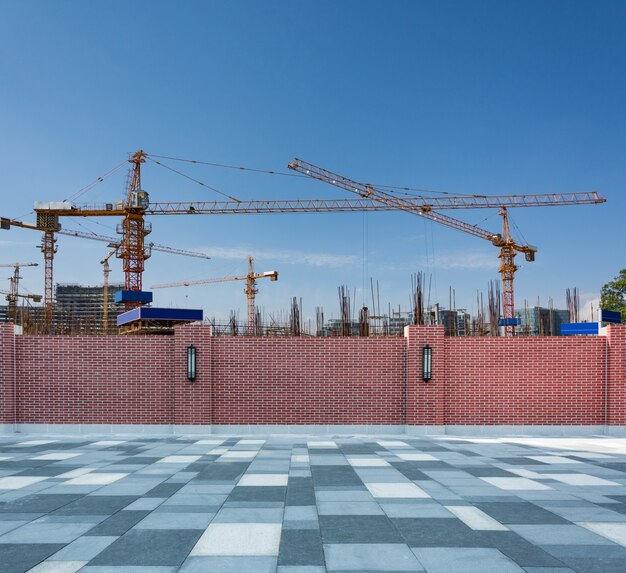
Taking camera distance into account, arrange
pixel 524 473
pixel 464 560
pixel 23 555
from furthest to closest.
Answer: pixel 524 473, pixel 23 555, pixel 464 560

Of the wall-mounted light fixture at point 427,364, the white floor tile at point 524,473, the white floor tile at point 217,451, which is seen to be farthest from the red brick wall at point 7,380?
the white floor tile at point 524,473

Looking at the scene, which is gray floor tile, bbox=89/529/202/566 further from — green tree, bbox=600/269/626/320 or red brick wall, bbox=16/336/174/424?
green tree, bbox=600/269/626/320

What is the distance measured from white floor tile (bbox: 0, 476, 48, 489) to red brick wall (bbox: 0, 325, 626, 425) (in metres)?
6.46

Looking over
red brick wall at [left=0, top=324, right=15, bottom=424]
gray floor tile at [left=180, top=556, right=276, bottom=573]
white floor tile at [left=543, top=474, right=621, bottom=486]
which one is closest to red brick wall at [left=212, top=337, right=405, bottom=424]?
red brick wall at [left=0, top=324, right=15, bottom=424]

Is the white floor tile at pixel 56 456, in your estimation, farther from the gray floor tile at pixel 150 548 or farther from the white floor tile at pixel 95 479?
the gray floor tile at pixel 150 548

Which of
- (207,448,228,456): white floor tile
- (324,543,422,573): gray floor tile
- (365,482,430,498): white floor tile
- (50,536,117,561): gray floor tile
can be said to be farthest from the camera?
(207,448,228,456): white floor tile

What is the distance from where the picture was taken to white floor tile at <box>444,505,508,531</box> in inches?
270

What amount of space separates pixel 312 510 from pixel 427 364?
9.24m

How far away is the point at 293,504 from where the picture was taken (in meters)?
8.06

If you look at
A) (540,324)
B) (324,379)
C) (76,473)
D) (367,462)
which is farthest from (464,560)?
(540,324)

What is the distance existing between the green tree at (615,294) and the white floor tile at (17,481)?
165 ft

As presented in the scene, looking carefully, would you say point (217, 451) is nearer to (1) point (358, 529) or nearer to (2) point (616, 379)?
(1) point (358, 529)

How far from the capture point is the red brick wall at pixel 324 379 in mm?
16438

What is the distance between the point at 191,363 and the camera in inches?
634
